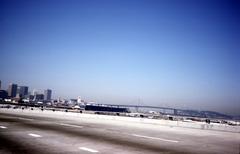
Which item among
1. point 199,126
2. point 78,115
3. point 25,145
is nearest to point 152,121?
point 199,126

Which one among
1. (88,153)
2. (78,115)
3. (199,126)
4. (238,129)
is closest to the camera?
(88,153)

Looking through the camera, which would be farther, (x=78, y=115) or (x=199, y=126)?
(x=78, y=115)

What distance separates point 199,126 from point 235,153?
16.5 m

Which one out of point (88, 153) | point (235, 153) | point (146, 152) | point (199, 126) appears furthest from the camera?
point (199, 126)

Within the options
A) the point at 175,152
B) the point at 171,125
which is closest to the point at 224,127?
the point at 171,125

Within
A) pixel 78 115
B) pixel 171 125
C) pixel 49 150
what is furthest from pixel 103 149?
pixel 78 115

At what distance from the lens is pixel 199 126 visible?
28203 mm

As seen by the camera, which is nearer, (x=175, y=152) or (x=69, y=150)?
(x=69, y=150)

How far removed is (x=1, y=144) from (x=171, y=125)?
2313 centimetres

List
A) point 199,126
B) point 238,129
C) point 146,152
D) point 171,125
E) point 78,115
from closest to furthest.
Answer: point 146,152, point 238,129, point 199,126, point 171,125, point 78,115

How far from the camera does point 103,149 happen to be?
444 inches

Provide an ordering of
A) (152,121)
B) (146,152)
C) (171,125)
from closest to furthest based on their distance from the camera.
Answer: (146,152) < (171,125) < (152,121)

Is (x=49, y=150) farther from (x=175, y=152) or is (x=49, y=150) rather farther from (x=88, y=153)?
(x=175, y=152)

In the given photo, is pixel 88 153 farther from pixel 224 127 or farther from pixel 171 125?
pixel 171 125
